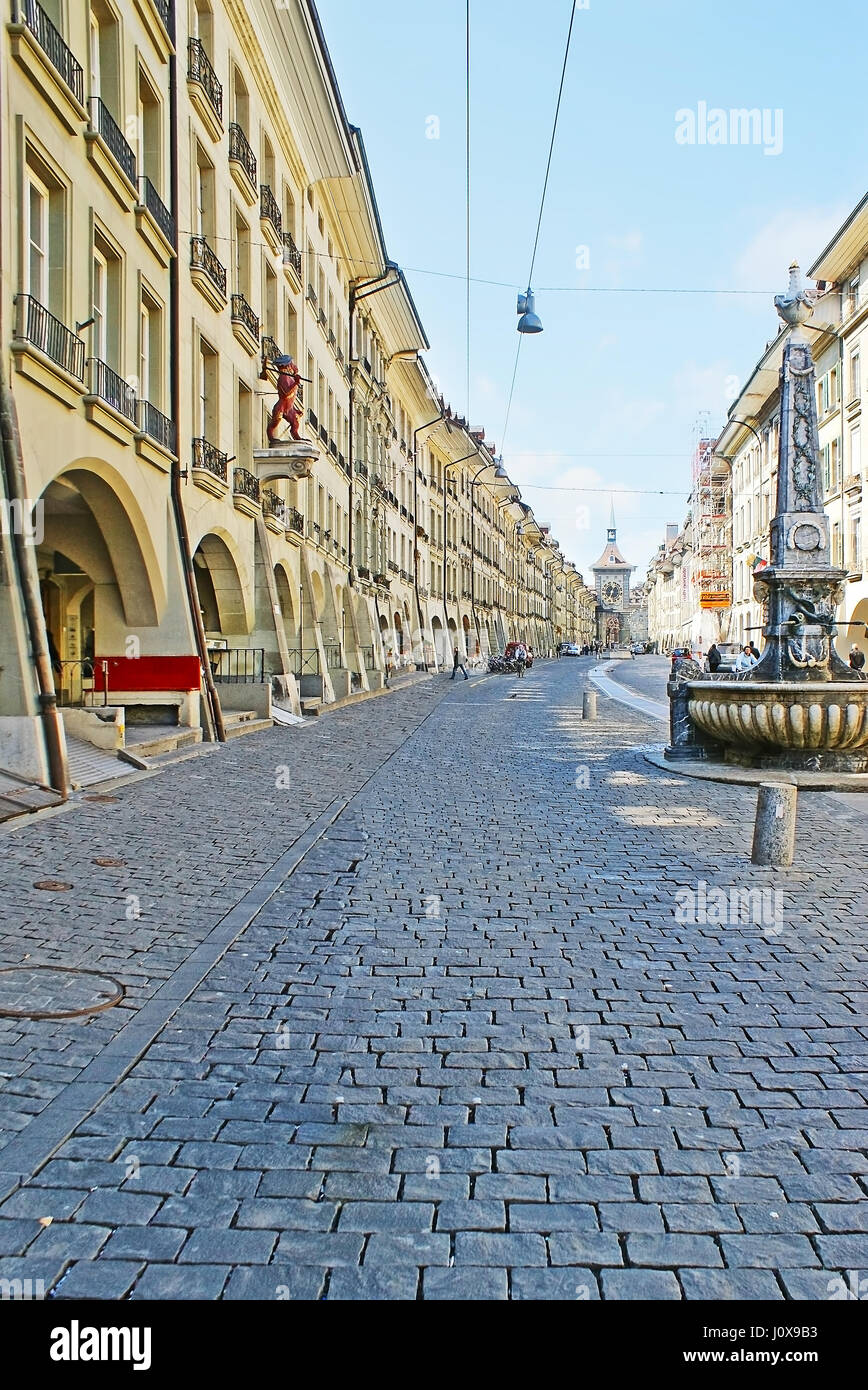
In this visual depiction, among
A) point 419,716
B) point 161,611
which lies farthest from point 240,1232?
point 419,716

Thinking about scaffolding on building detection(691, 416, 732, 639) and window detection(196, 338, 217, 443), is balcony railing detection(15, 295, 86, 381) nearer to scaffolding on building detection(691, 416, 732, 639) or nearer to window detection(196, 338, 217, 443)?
window detection(196, 338, 217, 443)

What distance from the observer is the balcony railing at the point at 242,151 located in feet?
66.2

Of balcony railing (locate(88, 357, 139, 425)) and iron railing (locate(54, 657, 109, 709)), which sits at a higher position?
balcony railing (locate(88, 357, 139, 425))

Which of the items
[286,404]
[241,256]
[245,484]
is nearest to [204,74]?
[241,256]

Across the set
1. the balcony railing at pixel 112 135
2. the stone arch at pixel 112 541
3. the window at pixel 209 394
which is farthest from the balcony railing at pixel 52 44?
the window at pixel 209 394

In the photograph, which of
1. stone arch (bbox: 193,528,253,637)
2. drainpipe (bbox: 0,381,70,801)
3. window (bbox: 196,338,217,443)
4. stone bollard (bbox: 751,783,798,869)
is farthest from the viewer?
stone arch (bbox: 193,528,253,637)

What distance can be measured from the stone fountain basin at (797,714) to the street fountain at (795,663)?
0.4 inches

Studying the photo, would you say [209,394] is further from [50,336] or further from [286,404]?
[50,336]

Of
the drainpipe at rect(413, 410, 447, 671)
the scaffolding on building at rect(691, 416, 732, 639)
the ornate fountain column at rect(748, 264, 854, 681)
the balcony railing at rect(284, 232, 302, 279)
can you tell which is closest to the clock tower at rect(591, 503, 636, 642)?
the scaffolding on building at rect(691, 416, 732, 639)

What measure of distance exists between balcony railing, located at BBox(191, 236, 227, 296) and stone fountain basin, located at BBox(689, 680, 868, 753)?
11.5 meters

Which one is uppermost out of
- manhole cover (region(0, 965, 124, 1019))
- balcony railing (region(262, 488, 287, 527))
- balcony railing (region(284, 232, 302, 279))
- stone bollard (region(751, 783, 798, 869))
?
balcony railing (region(284, 232, 302, 279))

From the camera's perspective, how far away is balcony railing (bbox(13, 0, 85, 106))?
1078 centimetres

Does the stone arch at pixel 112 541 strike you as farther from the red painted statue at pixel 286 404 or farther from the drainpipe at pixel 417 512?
the drainpipe at pixel 417 512

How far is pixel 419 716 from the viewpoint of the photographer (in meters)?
23.5
